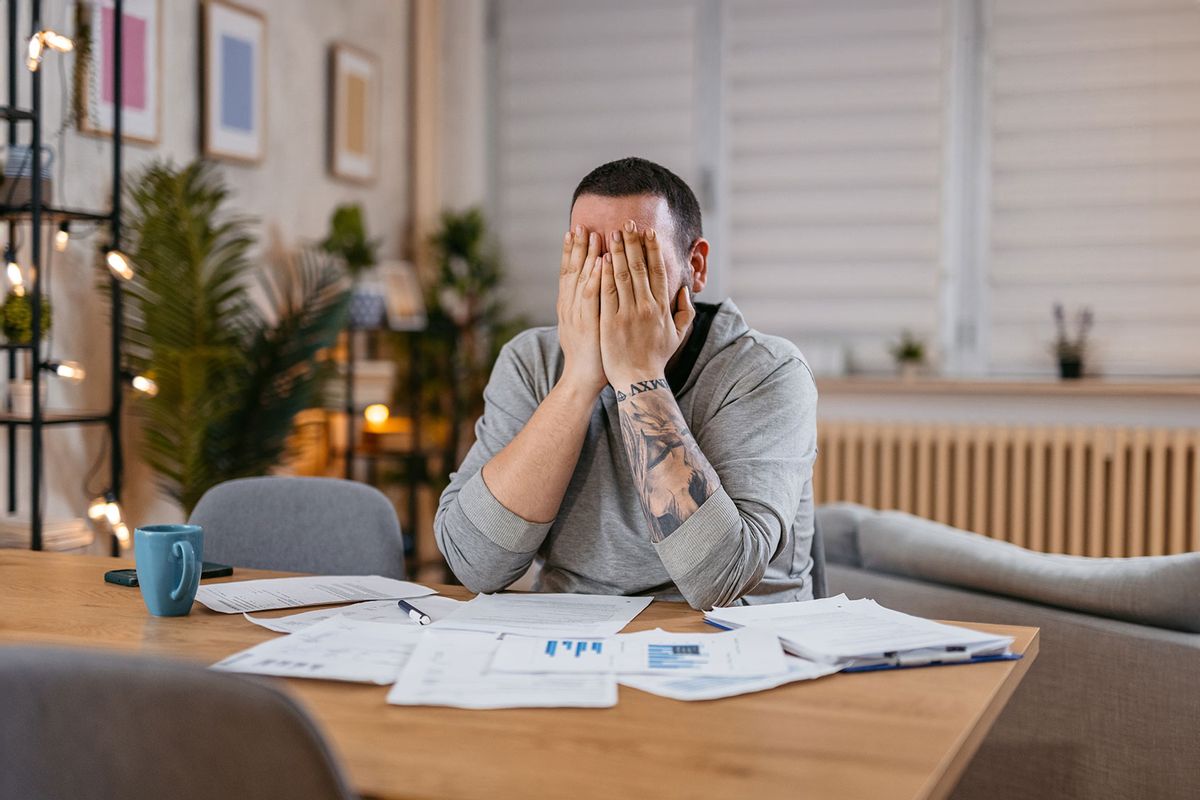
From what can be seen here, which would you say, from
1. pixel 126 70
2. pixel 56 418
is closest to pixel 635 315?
pixel 56 418

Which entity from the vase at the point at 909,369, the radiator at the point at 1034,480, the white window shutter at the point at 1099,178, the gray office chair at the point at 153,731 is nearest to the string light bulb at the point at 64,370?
the gray office chair at the point at 153,731

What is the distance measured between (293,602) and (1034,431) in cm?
Answer: 300

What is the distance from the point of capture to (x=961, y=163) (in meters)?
4.14

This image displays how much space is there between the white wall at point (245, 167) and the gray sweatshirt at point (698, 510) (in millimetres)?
1655

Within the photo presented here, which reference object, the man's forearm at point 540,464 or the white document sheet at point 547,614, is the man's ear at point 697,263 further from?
the white document sheet at point 547,614

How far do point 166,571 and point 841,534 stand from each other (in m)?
1.36

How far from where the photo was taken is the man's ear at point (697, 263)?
181cm

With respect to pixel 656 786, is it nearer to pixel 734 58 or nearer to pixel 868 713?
pixel 868 713

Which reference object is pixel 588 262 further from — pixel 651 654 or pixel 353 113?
pixel 353 113

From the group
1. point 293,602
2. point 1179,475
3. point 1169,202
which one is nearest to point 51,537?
point 293,602

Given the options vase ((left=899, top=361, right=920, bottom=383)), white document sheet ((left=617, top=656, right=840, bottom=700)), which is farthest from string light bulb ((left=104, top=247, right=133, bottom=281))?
vase ((left=899, top=361, right=920, bottom=383))

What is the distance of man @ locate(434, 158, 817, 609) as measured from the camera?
1494mm

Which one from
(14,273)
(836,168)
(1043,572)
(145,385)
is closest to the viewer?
(1043,572)

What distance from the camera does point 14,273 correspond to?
2633mm
